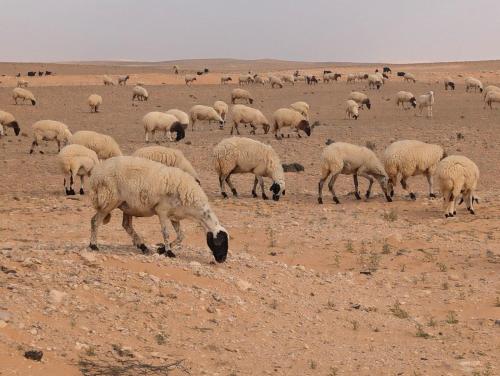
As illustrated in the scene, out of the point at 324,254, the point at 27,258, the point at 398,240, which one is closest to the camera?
the point at 27,258

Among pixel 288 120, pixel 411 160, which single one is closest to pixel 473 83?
pixel 288 120

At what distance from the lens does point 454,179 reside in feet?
45.0

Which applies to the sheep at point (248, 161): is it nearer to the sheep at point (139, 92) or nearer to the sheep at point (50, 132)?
the sheep at point (50, 132)

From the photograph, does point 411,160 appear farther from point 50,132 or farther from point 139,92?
point 139,92

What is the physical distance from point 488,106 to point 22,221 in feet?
105

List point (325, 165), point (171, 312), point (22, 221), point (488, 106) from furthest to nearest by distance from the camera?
1. point (488, 106)
2. point (325, 165)
3. point (22, 221)
4. point (171, 312)

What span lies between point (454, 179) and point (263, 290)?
6.67 metres

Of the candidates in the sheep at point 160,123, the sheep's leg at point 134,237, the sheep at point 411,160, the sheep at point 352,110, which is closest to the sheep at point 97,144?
the sheep at point 160,123

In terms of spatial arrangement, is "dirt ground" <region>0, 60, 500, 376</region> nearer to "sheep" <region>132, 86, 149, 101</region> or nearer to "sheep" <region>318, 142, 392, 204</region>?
"sheep" <region>318, 142, 392, 204</region>

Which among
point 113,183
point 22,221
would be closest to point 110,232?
point 22,221

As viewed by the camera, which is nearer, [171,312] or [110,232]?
[171,312]

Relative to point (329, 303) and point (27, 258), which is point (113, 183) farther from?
point (329, 303)

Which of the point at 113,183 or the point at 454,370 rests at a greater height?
the point at 113,183

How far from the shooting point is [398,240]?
11992 mm
